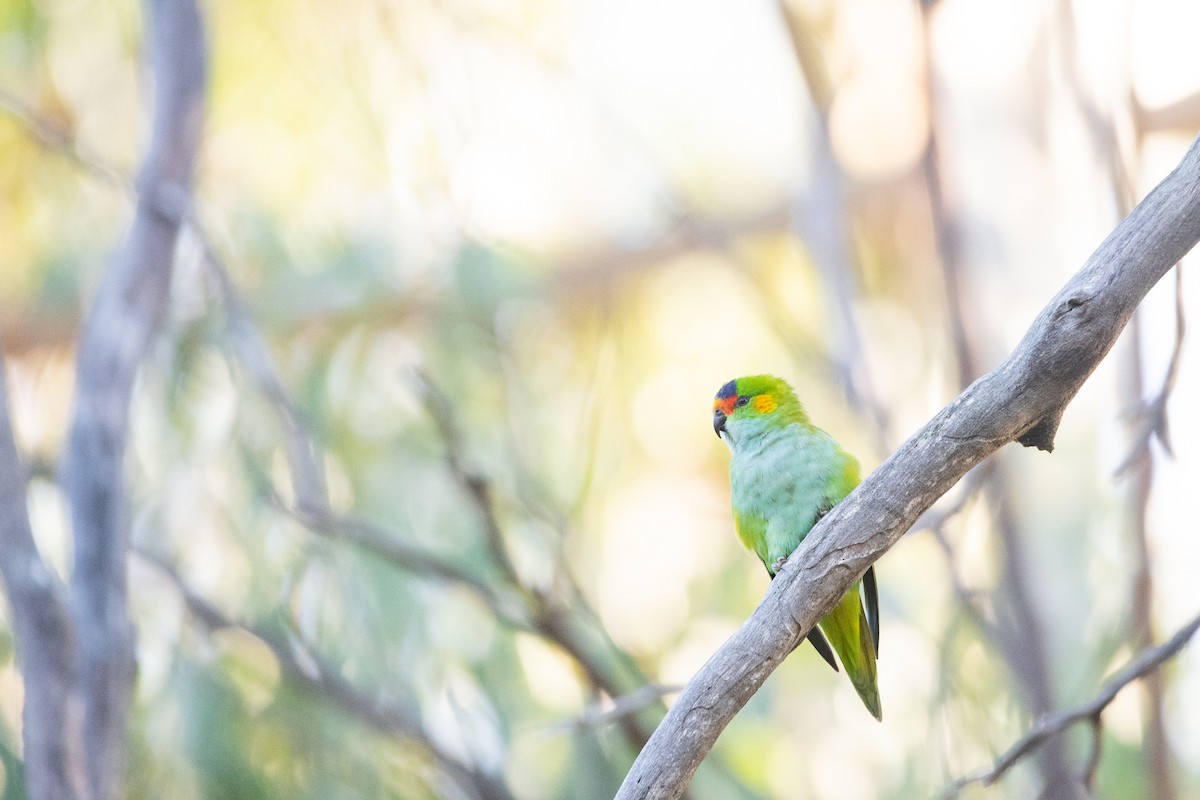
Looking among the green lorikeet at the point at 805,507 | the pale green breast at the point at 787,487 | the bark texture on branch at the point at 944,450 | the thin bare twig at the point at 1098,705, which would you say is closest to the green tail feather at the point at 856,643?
the green lorikeet at the point at 805,507

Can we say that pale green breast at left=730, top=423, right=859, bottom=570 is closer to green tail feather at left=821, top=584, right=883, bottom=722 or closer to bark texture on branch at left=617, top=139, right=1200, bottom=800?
green tail feather at left=821, top=584, right=883, bottom=722

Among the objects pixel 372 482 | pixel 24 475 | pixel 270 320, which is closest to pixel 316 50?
pixel 270 320

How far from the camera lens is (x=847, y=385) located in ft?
11.0

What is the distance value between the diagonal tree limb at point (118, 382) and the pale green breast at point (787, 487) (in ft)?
6.06

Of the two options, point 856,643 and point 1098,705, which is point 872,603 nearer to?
point 856,643

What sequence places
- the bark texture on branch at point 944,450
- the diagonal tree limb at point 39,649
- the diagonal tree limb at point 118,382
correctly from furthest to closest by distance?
1. the diagonal tree limb at point 118,382
2. the diagonal tree limb at point 39,649
3. the bark texture on branch at point 944,450

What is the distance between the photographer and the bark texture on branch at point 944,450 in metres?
1.50

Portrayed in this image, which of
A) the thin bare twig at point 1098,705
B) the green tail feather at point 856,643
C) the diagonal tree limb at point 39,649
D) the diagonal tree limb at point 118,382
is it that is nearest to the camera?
the thin bare twig at point 1098,705

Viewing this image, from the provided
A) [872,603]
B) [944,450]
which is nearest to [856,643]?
[872,603]

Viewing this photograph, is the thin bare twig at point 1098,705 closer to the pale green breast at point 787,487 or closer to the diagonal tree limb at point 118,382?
the pale green breast at point 787,487

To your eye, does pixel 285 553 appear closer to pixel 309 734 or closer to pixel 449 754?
pixel 309 734

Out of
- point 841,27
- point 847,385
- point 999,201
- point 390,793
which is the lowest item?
point 390,793

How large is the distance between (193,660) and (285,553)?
0.47 m

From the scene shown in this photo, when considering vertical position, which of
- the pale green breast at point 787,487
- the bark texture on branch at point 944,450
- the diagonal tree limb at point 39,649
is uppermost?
the bark texture on branch at point 944,450
